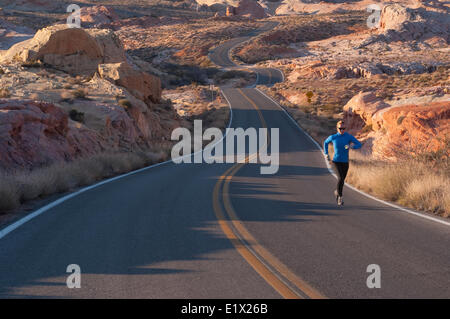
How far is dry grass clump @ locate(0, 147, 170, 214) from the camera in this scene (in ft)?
31.1

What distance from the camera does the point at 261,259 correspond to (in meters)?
5.80

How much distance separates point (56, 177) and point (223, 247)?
719 cm

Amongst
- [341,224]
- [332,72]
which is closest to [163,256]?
[341,224]

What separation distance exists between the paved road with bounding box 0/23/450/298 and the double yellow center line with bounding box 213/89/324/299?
1 cm

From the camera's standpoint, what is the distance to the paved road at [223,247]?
15.7 feet

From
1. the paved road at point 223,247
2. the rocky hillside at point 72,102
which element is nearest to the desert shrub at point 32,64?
the rocky hillside at point 72,102

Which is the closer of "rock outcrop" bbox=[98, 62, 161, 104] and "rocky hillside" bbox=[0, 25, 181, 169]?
"rocky hillside" bbox=[0, 25, 181, 169]

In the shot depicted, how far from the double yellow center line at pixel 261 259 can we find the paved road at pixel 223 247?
0.04ft

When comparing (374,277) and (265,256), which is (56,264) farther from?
(374,277)

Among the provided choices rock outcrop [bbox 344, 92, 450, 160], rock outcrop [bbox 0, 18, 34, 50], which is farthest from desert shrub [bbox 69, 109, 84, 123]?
rock outcrop [bbox 0, 18, 34, 50]

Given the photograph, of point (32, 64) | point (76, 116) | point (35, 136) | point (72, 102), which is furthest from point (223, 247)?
point (32, 64)

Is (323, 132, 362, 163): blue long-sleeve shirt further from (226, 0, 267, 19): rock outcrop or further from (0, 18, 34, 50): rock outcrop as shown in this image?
(226, 0, 267, 19): rock outcrop

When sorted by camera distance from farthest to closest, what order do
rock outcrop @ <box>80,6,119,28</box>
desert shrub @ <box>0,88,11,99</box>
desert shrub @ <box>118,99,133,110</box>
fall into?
rock outcrop @ <box>80,6,119,28</box>, desert shrub @ <box>118,99,133,110</box>, desert shrub @ <box>0,88,11,99</box>
